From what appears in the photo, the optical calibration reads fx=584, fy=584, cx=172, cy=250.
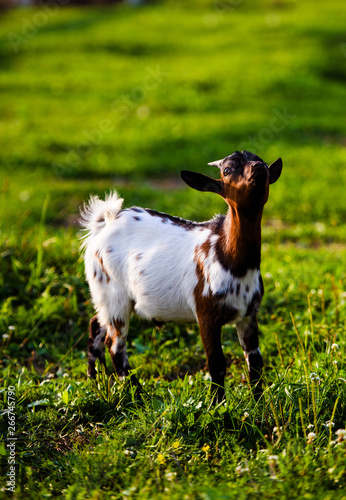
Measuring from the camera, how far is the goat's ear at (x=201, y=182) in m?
3.50

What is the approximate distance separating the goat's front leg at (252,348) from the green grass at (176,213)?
0.37 feet

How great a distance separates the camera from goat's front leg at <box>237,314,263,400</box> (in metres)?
3.79

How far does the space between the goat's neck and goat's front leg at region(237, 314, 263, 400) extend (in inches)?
16.7

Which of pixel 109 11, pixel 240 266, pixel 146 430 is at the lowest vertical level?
pixel 146 430

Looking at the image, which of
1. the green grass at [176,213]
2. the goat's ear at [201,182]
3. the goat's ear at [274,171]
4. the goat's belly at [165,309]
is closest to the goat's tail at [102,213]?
the goat's belly at [165,309]

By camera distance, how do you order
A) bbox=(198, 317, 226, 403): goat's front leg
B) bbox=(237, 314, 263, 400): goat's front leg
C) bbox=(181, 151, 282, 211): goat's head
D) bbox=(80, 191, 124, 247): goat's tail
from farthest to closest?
bbox=(80, 191, 124, 247): goat's tail → bbox=(237, 314, 263, 400): goat's front leg → bbox=(198, 317, 226, 403): goat's front leg → bbox=(181, 151, 282, 211): goat's head

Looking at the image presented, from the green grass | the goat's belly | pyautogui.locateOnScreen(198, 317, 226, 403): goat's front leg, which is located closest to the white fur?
the goat's belly

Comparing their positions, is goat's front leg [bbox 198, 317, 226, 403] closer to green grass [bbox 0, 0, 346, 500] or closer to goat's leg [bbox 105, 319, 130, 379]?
green grass [bbox 0, 0, 346, 500]

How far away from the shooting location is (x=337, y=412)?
11.8 feet

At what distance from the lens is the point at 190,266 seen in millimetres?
3783

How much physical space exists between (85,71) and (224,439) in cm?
1542

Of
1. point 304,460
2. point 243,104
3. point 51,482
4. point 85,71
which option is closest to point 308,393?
point 304,460

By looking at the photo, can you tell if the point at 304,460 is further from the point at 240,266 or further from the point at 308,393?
the point at 240,266

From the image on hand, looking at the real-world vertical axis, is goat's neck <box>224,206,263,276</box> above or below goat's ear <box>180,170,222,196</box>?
below
